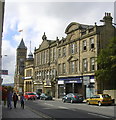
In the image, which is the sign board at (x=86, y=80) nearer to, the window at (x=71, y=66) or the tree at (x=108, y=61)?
the window at (x=71, y=66)

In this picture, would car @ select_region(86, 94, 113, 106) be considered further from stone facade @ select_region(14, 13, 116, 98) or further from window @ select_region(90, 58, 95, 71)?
window @ select_region(90, 58, 95, 71)

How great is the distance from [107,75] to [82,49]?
12.0 meters

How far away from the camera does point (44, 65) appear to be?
191ft

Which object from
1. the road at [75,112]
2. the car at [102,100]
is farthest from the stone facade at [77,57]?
the road at [75,112]

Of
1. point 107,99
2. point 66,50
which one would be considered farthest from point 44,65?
point 107,99

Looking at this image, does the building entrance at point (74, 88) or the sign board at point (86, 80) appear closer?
the sign board at point (86, 80)

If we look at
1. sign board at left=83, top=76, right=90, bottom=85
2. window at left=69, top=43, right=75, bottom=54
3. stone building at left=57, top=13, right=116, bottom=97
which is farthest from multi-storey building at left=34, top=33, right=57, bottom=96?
sign board at left=83, top=76, right=90, bottom=85

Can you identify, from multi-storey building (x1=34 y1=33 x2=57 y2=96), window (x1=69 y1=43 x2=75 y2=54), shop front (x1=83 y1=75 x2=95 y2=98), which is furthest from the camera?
multi-storey building (x1=34 y1=33 x2=57 y2=96)

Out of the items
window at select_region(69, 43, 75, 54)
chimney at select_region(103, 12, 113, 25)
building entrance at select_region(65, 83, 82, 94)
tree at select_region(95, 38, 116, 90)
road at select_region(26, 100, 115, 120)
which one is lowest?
road at select_region(26, 100, 115, 120)

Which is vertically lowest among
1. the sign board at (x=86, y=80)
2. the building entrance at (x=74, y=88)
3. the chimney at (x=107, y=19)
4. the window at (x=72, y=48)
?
the building entrance at (x=74, y=88)

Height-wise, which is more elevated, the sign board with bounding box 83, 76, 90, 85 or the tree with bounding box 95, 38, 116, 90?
the tree with bounding box 95, 38, 116, 90

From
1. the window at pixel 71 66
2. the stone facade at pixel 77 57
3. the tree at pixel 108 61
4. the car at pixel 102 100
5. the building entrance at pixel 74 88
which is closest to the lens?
the car at pixel 102 100

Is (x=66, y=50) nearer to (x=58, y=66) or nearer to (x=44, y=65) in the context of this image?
(x=58, y=66)

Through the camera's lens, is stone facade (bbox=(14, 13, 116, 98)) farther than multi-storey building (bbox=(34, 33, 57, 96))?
No
